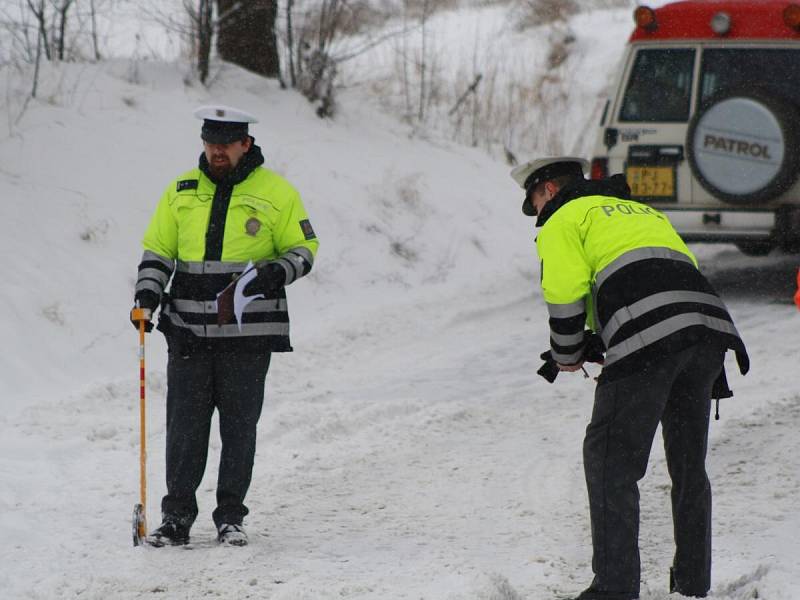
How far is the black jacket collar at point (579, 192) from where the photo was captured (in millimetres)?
4508

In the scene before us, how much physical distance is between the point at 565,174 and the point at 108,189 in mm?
6769

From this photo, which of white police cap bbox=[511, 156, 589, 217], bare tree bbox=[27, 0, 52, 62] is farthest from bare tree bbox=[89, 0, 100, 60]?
white police cap bbox=[511, 156, 589, 217]

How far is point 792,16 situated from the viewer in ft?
34.6

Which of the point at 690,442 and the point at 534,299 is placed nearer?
the point at 690,442

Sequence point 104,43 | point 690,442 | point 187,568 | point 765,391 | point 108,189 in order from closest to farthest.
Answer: point 690,442, point 187,568, point 765,391, point 108,189, point 104,43

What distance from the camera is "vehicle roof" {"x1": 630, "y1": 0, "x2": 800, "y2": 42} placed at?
34.9 feet

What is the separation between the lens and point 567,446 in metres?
7.09

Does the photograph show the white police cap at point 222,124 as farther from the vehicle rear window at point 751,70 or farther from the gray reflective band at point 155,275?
the vehicle rear window at point 751,70

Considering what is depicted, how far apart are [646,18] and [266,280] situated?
255 inches

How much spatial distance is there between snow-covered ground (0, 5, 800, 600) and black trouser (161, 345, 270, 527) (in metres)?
0.23

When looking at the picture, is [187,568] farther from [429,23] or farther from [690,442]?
[429,23]

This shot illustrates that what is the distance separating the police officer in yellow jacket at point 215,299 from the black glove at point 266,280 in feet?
0.08

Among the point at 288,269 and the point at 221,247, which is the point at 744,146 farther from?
the point at 221,247

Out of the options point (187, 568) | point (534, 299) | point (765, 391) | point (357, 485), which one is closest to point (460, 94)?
point (534, 299)
